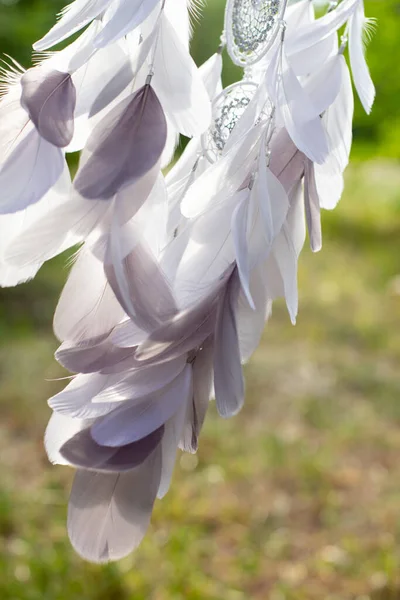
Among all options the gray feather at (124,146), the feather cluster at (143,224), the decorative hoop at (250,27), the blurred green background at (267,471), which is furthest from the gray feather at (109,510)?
the blurred green background at (267,471)

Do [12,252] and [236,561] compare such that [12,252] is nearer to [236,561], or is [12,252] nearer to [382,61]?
[236,561]

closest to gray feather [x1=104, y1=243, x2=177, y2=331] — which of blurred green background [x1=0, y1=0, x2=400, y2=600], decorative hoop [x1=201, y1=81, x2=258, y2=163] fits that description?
decorative hoop [x1=201, y1=81, x2=258, y2=163]

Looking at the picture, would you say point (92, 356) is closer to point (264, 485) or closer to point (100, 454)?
point (100, 454)

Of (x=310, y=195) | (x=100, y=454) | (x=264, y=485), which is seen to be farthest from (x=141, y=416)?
(x=264, y=485)

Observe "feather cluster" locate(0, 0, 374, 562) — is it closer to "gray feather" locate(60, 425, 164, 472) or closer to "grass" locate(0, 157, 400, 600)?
"gray feather" locate(60, 425, 164, 472)

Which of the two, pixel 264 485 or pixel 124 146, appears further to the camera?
pixel 264 485
